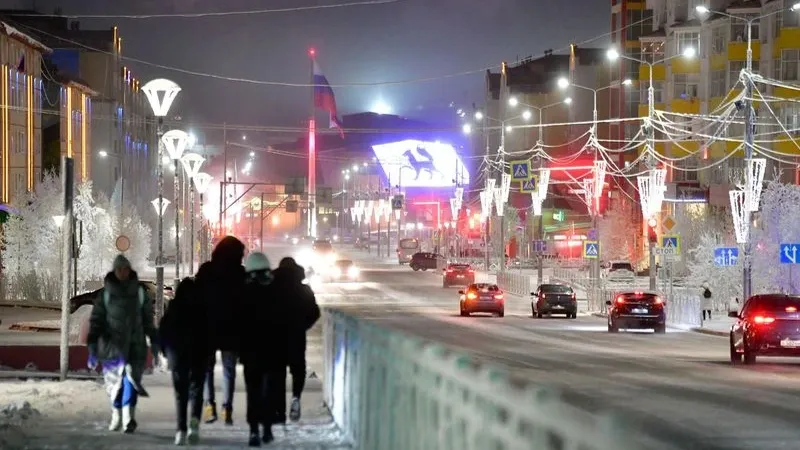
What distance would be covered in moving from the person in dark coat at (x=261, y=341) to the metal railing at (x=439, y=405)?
864mm

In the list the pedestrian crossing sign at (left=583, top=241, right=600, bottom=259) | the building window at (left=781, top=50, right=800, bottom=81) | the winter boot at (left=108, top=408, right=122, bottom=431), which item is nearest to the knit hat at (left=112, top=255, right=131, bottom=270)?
the winter boot at (left=108, top=408, right=122, bottom=431)

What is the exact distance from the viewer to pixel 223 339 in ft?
45.6

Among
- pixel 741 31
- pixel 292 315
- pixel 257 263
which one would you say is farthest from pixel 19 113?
pixel 292 315

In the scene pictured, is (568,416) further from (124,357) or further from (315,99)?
(315,99)

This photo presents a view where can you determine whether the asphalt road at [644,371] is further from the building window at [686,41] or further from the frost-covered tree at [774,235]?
the building window at [686,41]

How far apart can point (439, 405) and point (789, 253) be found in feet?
112

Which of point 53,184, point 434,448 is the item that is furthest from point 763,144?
point 434,448

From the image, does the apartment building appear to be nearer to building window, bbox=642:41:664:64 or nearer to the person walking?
building window, bbox=642:41:664:64

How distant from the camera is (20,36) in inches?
3191

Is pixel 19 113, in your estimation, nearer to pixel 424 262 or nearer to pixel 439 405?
pixel 424 262

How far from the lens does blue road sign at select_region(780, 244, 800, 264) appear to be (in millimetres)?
40597

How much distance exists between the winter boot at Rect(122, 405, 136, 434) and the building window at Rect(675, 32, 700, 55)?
85924mm

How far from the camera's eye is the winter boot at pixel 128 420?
48.4 ft

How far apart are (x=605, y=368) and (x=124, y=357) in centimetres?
1622
